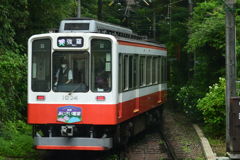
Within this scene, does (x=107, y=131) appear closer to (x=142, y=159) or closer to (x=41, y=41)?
(x=142, y=159)

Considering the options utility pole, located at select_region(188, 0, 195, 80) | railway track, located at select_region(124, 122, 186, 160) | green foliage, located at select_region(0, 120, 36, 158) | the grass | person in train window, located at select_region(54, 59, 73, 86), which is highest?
utility pole, located at select_region(188, 0, 195, 80)

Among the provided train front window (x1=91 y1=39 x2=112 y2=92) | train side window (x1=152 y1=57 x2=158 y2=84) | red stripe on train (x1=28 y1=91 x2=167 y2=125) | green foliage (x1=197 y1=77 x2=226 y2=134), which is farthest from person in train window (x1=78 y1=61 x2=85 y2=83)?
train side window (x1=152 y1=57 x2=158 y2=84)

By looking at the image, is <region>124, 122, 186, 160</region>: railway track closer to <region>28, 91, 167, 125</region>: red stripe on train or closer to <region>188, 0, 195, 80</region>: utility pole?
<region>28, 91, 167, 125</region>: red stripe on train

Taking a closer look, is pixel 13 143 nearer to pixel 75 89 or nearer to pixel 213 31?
pixel 75 89

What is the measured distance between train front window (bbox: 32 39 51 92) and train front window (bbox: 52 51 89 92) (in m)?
0.15

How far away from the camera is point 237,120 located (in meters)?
9.59

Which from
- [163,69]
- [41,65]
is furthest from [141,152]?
[163,69]

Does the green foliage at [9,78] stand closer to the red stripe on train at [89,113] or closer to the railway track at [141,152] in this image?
the red stripe on train at [89,113]

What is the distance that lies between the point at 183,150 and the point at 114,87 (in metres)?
3.47

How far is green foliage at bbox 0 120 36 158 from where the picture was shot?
10.4 meters

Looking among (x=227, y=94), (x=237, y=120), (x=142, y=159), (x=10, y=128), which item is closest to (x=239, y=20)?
(x=227, y=94)

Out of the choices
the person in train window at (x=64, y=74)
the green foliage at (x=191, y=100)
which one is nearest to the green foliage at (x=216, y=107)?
the green foliage at (x=191, y=100)

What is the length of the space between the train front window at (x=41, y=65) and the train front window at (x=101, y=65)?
101cm

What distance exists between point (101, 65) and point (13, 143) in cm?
322
